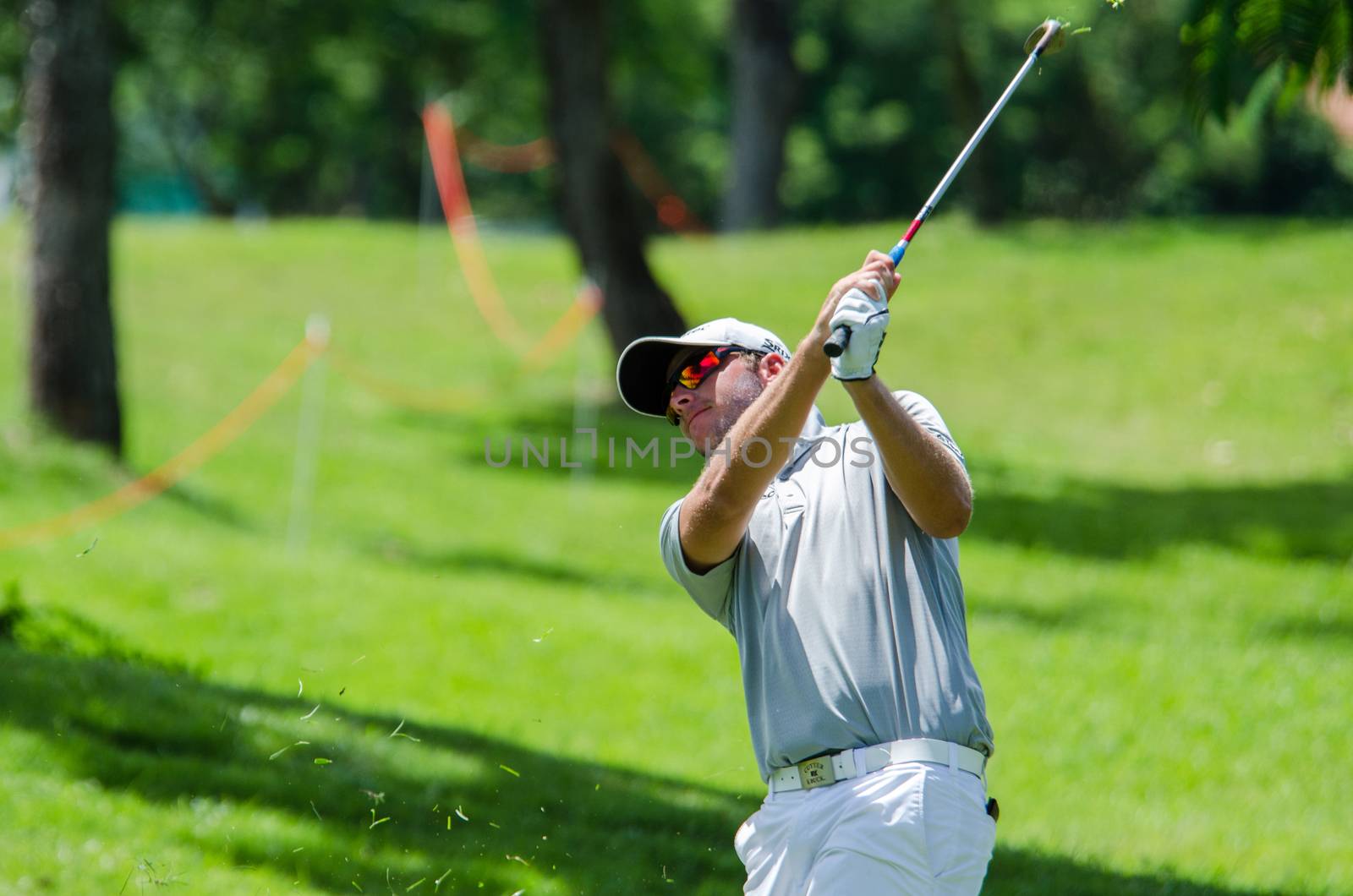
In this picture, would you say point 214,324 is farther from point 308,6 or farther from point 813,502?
point 813,502

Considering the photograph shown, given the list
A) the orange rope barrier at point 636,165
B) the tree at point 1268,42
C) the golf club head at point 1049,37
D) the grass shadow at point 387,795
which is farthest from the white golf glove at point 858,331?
the orange rope barrier at point 636,165

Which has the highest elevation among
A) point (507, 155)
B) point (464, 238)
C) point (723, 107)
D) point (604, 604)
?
point (723, 107)

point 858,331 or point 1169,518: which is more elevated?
point 858,331

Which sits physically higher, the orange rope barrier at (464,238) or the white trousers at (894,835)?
the orange rope barrier at (464,238)

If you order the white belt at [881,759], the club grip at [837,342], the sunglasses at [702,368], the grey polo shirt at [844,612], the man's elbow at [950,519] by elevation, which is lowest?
the white belt at [881,759]

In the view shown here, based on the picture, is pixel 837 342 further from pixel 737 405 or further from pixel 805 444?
pixel 805 444

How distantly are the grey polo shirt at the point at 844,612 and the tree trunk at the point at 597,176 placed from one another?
41.4 feet

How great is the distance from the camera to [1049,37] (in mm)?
3682

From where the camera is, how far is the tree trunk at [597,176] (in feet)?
53.1

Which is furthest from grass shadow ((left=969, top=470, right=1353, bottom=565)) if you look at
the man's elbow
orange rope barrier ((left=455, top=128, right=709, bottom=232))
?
orange rope barrier ((left=455, top=128, right=709, bottom=232))

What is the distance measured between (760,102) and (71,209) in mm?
18403

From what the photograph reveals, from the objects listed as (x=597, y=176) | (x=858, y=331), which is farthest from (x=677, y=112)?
(x=858, y=331)

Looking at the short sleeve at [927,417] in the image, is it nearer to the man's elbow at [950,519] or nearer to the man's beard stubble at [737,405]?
the man's elbow at [950,519]

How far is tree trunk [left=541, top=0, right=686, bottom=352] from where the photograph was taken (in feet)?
53.1
